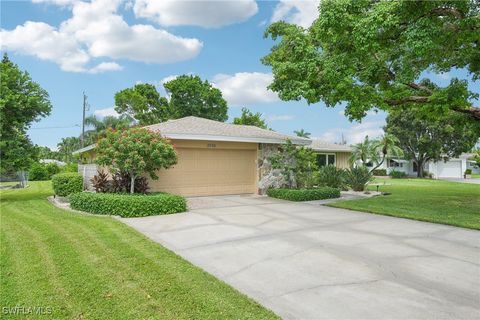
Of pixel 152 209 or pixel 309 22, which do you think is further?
pixel 309 22

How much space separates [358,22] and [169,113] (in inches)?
1237

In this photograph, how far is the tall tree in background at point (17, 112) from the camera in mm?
12266

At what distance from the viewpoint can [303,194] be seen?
1250 cm

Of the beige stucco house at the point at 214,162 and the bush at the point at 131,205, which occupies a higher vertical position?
the beige stucco house at the point at 214,162

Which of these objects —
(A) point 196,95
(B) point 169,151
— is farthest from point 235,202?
(A) point 196,95

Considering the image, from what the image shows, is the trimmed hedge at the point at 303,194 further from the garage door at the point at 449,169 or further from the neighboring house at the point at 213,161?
the garage door at the point at 449,169

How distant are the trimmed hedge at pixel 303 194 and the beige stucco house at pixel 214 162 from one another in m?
1.51

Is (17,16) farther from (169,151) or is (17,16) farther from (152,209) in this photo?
(152,209)

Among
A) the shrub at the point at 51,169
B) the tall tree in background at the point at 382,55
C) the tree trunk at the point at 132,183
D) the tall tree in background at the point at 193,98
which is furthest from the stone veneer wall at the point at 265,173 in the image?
the shrub at the point at 51,169

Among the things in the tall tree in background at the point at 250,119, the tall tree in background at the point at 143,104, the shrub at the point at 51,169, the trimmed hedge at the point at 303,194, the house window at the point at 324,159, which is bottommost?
the trimmed hedge at the point at 303,194

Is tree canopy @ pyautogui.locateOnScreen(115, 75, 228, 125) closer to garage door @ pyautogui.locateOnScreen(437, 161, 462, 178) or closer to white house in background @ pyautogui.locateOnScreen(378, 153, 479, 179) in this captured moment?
white house in background @ pyautogui.locateOnScreen(378, 153, 479, 179)

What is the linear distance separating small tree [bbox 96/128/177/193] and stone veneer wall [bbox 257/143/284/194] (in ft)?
18.2

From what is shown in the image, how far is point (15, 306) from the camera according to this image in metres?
3.56

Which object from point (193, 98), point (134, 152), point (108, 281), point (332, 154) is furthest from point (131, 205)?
point (193, 98)
